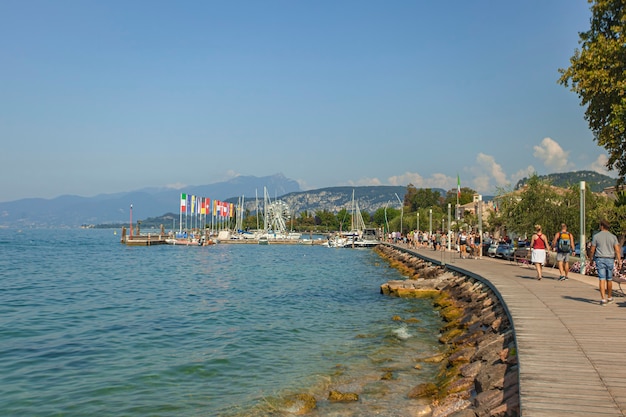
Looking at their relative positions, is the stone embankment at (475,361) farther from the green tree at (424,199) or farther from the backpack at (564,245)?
the green tree at (424,199)

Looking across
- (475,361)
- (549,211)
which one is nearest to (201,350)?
(475,361)

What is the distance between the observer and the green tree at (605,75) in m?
20.5

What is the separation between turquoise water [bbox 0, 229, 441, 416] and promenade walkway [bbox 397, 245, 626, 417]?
8.90 feet

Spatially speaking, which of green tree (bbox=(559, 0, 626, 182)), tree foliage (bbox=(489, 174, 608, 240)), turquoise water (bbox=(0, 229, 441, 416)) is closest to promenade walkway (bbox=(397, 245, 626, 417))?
turquoise water (bbox=(0, 229, 441, 416))

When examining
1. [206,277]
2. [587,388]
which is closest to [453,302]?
[587,388]

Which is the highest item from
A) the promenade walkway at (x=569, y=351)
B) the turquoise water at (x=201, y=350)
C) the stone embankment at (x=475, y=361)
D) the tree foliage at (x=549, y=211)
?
the tree foliage at (x=549, y=211)

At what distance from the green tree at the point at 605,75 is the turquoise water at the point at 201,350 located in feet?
33.1

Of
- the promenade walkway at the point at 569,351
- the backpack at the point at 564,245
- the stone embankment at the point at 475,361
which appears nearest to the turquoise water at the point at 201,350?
the stone embankment at the point at 475,361

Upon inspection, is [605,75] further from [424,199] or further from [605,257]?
[424,199]

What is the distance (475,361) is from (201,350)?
7.91m

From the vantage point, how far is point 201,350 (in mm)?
15656

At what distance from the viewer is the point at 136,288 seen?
31.8 m

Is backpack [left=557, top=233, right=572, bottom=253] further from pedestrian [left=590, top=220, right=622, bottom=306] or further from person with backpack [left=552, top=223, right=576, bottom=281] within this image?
pedestrian [left=590, top=220, right=622, bottom=306]

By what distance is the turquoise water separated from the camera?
439 inches
